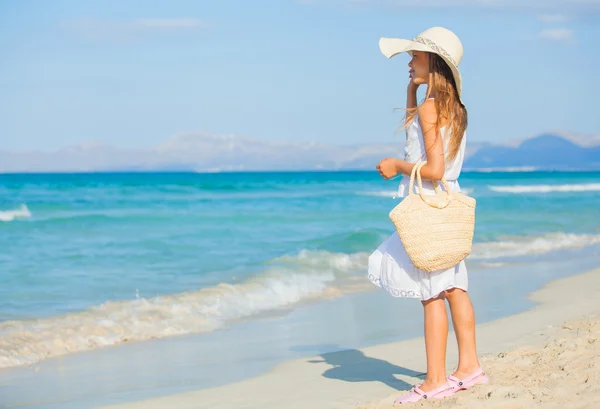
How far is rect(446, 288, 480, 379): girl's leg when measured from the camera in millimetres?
3842

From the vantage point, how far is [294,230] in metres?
17.1

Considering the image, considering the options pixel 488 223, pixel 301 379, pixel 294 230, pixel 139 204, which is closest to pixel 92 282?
pixel 301 379

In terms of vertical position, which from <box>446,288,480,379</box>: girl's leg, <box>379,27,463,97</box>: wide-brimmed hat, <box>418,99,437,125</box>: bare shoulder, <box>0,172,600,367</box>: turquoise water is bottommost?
<box>0,172,600,367</box>: turquoise water

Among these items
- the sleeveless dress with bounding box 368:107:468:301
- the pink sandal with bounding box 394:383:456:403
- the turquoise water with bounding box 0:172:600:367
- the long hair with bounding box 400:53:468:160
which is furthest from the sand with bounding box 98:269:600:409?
the turquoise water with bounding box 0:172:600:367

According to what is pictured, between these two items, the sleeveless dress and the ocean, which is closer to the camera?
the sleeveless dress

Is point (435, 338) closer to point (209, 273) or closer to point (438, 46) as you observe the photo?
point (438, 46)

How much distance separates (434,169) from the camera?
11.6 feet

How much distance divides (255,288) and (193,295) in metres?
0.76

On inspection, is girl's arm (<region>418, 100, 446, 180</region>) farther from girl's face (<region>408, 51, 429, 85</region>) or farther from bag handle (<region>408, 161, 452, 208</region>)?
girl's face (<region>408, 51, 429, 85</region>)

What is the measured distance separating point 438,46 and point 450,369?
197 centimetres

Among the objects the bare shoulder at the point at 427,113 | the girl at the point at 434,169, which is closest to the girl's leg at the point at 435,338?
the girl at the point at 434,169

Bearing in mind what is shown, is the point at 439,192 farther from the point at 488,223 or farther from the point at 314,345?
the point at 488,223

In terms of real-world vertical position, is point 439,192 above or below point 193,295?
above

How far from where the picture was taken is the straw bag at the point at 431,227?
139 inches
